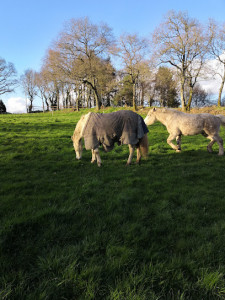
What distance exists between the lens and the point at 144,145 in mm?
6836

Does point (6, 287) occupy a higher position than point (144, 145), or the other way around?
point (144, 145)

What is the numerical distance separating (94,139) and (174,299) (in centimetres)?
508

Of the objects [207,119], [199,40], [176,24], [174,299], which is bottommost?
[174,299]

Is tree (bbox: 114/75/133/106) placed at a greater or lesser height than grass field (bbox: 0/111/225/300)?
greater

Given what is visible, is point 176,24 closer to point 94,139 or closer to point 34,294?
point 94,139

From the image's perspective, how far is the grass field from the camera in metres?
1.76

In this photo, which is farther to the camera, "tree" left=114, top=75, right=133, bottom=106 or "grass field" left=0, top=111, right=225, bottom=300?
"tree" left=114, top=75, right=133, bottom=106

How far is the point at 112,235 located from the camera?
2.54 m

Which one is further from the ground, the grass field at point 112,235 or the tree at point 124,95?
the tree at point 124,95

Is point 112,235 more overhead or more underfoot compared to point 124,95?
more underfoot

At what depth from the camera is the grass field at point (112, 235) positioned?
176 centimetres

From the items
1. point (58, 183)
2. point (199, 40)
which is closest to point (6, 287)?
→ point (58, 183)

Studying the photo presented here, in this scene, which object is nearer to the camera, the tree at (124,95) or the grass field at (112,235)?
the grass field at (112,235)

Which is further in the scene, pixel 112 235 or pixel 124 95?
pixel 124 95
